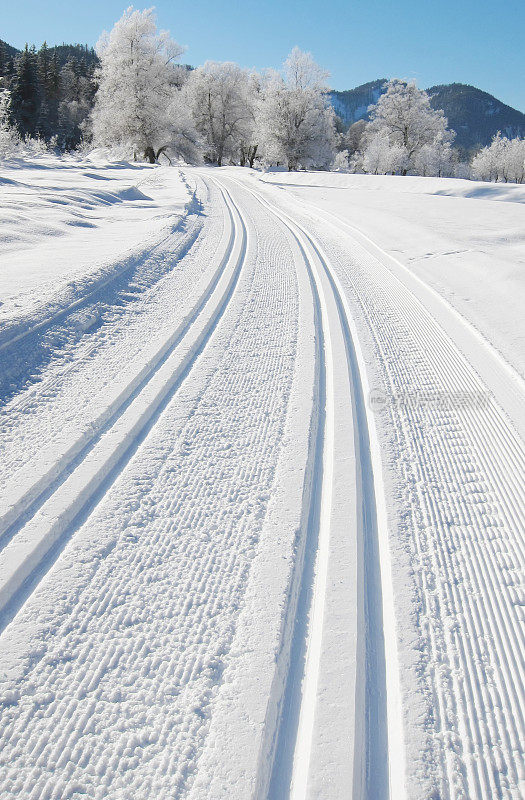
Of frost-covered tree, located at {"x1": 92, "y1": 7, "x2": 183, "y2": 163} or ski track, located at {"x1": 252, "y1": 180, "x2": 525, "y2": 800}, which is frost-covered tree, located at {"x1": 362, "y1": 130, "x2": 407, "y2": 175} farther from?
ski track, located at {"x1": 252, "y1": 180, "x2": 525, "y2": 800}

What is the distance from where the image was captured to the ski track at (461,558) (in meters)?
1.51

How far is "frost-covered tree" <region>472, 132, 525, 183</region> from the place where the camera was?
62656 mm

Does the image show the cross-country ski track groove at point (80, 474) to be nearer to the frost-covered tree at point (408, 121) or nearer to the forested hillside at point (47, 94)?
the forested hillside at point (47, 94)

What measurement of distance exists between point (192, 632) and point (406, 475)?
1562 millimetres

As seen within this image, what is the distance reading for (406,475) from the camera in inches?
110

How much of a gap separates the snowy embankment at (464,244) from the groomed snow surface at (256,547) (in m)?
0.21

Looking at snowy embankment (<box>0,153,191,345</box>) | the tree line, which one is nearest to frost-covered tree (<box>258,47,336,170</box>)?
the tree line

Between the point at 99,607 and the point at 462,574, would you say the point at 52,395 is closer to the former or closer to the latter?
the point at 99,607

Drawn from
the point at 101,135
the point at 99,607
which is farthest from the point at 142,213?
the point at 101,135

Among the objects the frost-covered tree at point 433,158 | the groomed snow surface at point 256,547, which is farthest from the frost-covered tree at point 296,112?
the groomed snow surface at point 256,547

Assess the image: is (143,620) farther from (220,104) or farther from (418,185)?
(220,104)

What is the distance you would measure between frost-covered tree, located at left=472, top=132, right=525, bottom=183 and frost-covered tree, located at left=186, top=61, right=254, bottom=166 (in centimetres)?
3906

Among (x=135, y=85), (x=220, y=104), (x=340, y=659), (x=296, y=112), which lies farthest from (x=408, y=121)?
(x=340, y=659)

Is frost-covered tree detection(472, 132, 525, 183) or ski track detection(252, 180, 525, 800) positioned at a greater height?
frost-covered tree detection(472, 132, 525, 183)
